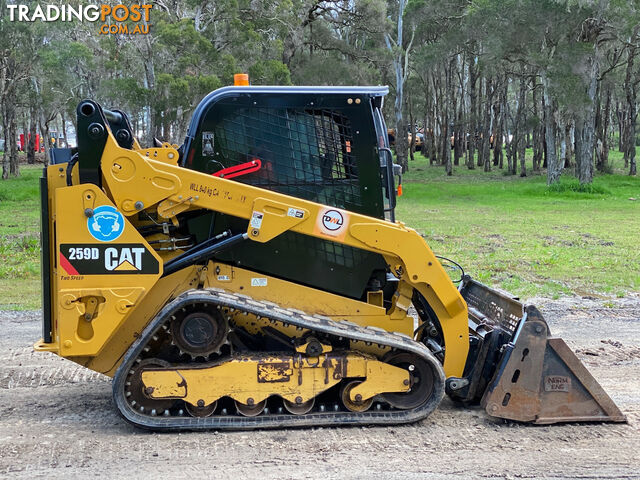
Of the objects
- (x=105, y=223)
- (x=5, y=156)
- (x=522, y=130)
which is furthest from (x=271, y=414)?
(x=522, y=130)

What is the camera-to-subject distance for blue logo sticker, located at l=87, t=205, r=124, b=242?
17.5ft

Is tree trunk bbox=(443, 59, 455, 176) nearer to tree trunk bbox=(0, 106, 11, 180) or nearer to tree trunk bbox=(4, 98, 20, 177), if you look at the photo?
tree trunk bbox=(4, 98, 20, 177)

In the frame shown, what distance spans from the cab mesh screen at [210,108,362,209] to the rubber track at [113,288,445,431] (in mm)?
993

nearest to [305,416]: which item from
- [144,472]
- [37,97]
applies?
[144,472]

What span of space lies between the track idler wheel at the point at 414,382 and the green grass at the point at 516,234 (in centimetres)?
558

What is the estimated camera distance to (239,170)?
5.75 metres

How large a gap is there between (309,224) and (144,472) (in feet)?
6.81

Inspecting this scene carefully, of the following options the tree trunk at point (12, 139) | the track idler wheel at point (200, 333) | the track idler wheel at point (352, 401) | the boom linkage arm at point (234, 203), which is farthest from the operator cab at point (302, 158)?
the tree trunk at point (12, 139)

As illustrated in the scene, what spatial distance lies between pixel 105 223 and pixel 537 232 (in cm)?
1455

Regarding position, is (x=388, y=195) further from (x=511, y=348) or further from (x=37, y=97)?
(x=37, y=97)

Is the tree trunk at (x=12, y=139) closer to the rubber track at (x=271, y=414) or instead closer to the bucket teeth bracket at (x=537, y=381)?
the rubber track at (x=271, y=414)

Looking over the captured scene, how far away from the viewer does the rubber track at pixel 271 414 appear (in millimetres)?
5223

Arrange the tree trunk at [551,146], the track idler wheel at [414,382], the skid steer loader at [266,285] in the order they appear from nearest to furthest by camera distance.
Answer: the skid steer loader at [266,285]
the track idler wheel at [414,382]
the tree trunk at [551,146]

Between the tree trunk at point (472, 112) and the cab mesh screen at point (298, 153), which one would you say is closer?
the cab mesh screen at point (298, 153)
